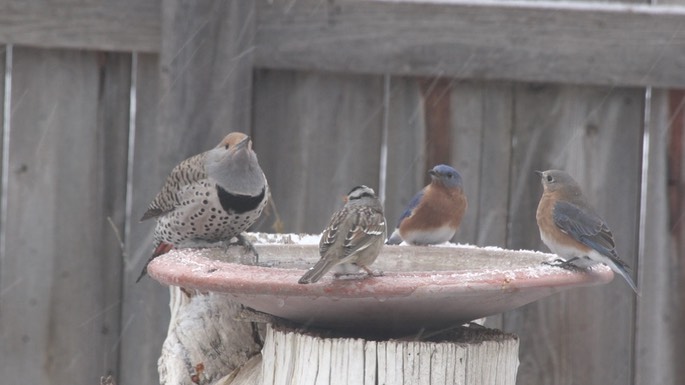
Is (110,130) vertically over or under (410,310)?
Answer: over

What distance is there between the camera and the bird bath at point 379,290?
2877 mm

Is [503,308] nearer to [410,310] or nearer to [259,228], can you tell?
[410,310]

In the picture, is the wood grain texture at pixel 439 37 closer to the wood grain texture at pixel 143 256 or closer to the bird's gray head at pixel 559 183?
the wood grain texture at pixel 143 256

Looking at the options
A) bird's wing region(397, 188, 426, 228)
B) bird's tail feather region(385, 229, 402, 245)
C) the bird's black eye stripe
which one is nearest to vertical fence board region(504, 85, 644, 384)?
bird's wing region(397, 188, 426, 228)

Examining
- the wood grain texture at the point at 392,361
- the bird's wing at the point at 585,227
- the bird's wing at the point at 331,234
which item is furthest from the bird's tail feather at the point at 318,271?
the bird's wing at the point at 585,227

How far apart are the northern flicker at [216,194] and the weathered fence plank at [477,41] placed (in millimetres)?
724

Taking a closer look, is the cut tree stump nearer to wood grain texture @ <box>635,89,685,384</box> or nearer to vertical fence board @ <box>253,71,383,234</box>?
vertical fence board @ <box>253,71,383,234</box>

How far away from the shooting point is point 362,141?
4895 mm

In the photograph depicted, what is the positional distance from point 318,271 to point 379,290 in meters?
0.17

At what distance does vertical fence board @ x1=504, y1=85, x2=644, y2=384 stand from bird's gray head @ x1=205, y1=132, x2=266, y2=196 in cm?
131

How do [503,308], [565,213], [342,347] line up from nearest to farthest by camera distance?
1. [342,347]
2. [503,308]
3. [565,213]

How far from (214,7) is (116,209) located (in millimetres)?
1011

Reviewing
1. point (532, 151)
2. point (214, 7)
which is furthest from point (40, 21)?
point (532, 151)

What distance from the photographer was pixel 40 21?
15.6ft
